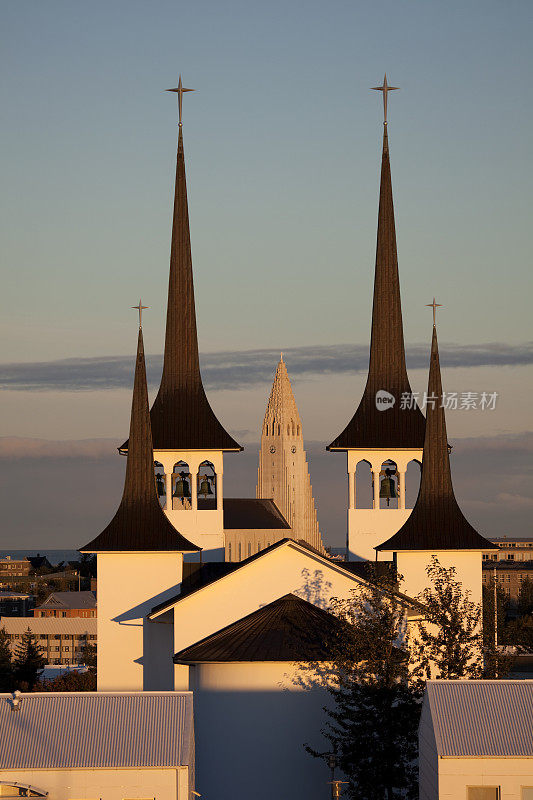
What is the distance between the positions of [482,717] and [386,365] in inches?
984

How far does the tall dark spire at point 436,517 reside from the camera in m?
46.3

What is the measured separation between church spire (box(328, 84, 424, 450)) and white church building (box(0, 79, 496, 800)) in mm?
53

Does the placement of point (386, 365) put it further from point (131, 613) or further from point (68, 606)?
point (68, 606)

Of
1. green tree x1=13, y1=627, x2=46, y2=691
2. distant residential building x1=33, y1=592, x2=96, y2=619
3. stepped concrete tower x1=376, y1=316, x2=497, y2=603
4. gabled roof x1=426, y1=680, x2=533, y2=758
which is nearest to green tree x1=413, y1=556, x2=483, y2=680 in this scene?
stepped concrete tower x1=376, y1=316, x2=497, y2=603

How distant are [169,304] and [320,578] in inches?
646

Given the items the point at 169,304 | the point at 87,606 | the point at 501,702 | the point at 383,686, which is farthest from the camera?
the point at 87,606

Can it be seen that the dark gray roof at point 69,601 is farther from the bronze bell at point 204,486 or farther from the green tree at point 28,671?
the bronze bell at point 204,486

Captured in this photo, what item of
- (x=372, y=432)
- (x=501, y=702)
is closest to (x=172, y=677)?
(x=372, y=432)

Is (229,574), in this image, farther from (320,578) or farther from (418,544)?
(418,544)

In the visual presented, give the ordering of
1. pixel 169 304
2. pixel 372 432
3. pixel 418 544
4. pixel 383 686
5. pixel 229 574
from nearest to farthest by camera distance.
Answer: pixel 383 686 → pixel 229 574 → pixel 418 544 → pixel 372 432 → pixel 169 304

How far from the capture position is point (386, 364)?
54875 millimetres

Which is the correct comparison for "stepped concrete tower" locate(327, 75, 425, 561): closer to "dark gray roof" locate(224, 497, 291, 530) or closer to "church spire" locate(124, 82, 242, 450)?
"church spire" locate(124, 82, 242, 450)

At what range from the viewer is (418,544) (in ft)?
152

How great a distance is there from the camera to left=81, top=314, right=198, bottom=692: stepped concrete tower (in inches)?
1845
